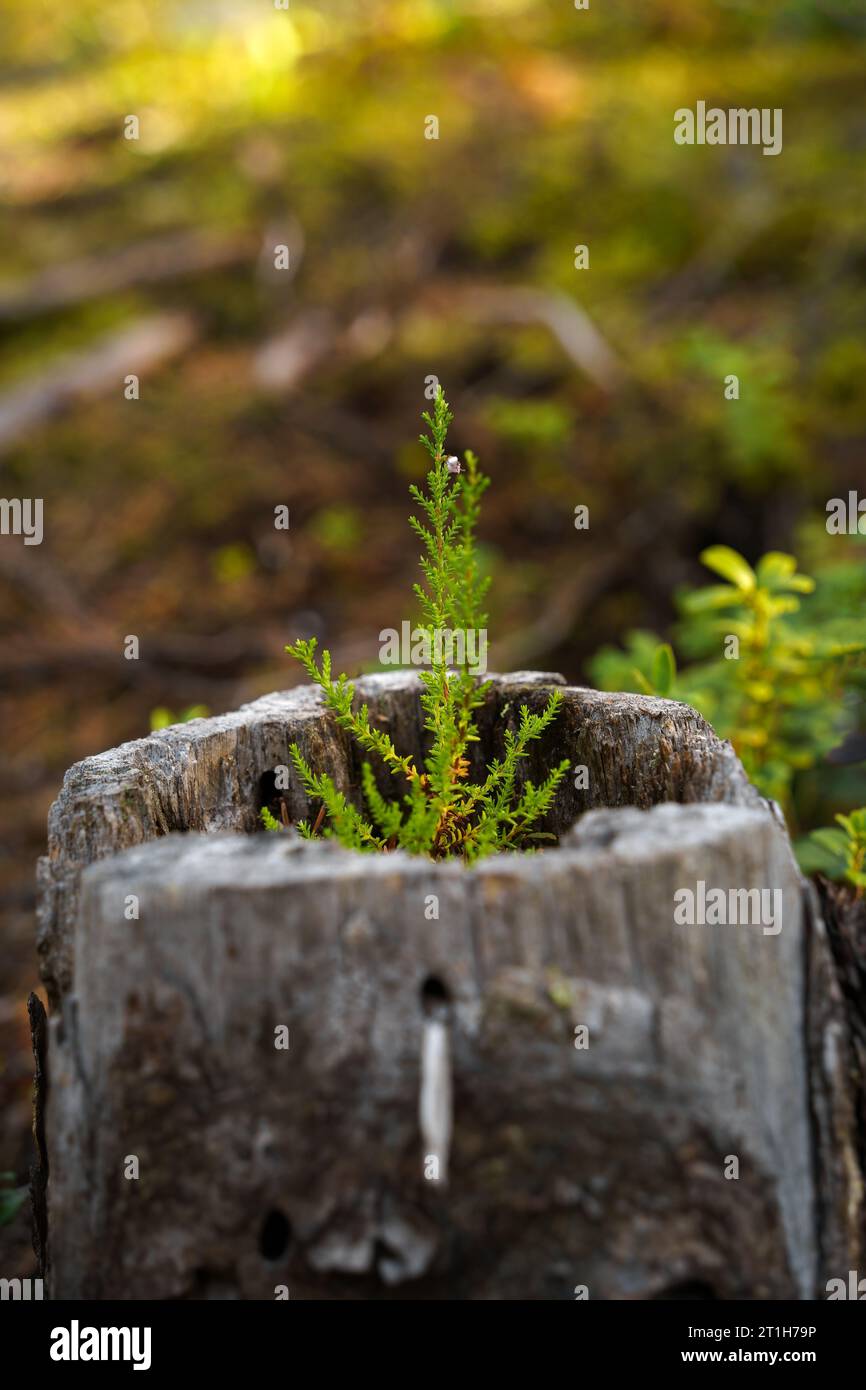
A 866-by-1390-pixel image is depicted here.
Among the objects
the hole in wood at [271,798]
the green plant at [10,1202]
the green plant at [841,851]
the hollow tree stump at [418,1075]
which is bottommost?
the green plant at [10,1202]

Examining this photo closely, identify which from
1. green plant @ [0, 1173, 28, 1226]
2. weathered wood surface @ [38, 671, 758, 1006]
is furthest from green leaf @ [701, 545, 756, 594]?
green plant @ [0, 1173, 28, 1226]

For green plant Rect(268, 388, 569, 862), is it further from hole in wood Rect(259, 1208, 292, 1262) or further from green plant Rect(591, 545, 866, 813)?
green plant Rect(591, 545, 866, 813)

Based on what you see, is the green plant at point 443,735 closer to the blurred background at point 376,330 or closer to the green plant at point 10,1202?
the green plant at point 10,1202

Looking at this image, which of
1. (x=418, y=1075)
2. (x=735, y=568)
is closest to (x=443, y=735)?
(x=418, y=1075)

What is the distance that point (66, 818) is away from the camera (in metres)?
1.85

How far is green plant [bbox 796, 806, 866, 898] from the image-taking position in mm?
2172

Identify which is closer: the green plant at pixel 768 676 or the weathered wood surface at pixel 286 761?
the weathered wood surface at pixel 286 761

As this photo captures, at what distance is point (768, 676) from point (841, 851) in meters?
0.86

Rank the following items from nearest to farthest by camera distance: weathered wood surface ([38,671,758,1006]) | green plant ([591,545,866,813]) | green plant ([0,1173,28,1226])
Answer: weathered wood surface ([38,671,758,1006]), green plant ([0,1173,28,1226]), green plant ([591,545,866,813])

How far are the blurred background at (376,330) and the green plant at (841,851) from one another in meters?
2.33

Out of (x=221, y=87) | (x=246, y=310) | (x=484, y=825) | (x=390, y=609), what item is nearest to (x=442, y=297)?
(x=246, y=310)

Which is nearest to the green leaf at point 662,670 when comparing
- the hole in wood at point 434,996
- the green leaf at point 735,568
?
the green leaf at point 735,568

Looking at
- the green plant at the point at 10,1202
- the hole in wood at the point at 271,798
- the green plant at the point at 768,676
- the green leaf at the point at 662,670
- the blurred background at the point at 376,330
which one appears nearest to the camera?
the hole in wood at the point at 271,798

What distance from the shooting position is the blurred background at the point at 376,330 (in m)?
5.74
